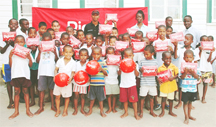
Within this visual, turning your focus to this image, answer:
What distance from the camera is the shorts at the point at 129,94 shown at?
385 centimetres

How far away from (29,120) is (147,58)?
2698mm

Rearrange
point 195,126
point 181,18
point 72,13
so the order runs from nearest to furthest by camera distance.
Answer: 1. point 195,126
2. point 72,13
3. point 181,18

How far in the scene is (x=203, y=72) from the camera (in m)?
4.85

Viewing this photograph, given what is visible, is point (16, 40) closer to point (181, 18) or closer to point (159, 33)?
point (159, 33)

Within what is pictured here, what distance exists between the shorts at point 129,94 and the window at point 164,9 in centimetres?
450

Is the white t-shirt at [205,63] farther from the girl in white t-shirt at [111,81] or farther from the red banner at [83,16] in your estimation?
the red banner at [83,16]

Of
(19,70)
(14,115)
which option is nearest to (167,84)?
(19,70)

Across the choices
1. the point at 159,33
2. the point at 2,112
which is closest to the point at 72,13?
the point at 159,33

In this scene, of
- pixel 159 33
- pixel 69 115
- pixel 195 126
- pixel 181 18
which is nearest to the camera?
pixel 195 126

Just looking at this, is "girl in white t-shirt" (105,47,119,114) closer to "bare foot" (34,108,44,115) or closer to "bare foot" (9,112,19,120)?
"bare foot" (34,108,44,115)

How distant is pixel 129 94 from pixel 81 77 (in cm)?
104

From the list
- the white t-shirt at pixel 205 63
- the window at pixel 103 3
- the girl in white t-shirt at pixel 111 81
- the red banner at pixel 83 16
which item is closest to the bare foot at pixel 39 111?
the girl in white t-shirt at pixel 111 81

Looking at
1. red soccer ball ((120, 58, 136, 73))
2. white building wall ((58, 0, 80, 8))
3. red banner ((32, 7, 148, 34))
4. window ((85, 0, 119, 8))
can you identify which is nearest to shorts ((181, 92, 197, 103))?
red soccer ball ((120, 58, 136, 73))

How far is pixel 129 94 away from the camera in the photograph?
389 cm
